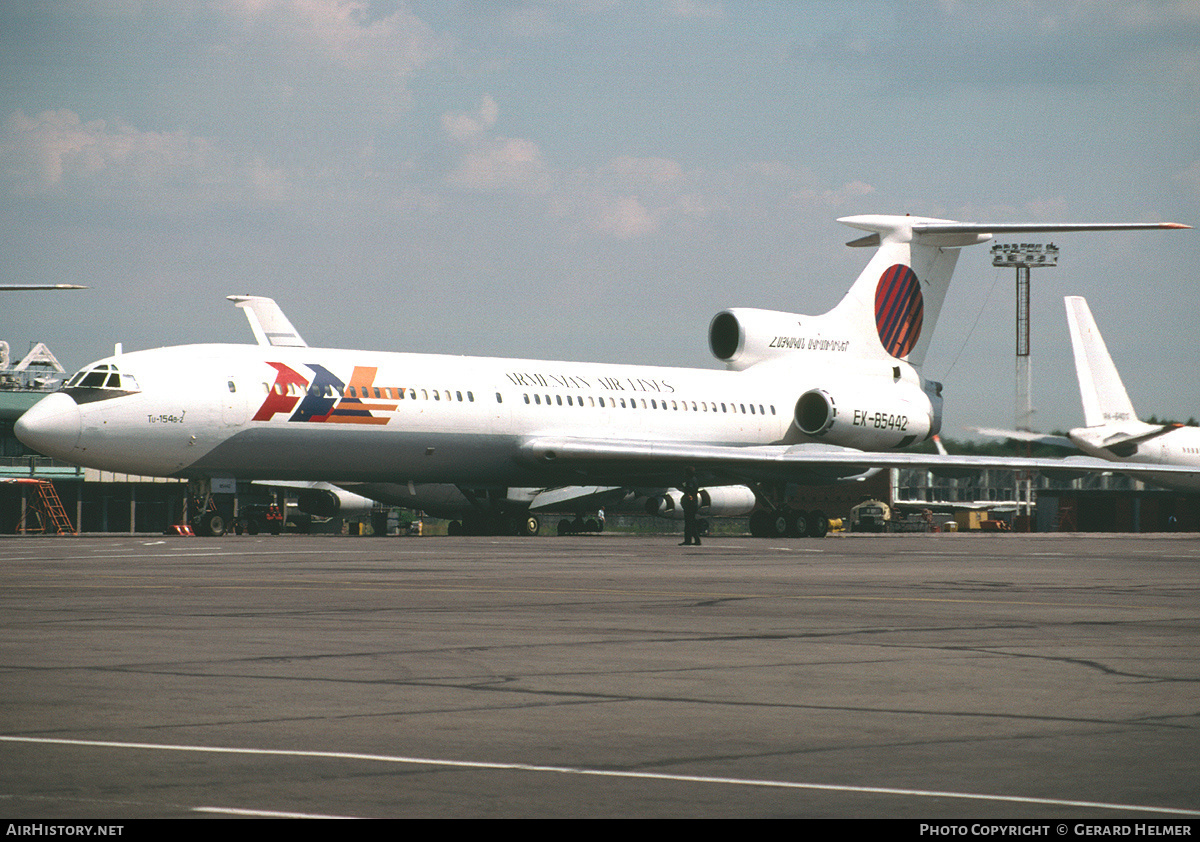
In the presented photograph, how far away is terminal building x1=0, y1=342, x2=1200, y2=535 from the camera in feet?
206

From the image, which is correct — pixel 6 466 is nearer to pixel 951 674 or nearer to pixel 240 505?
pixel 240 505

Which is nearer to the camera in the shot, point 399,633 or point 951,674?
point 951,674

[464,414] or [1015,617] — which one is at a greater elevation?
[464,414]

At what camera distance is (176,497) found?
Result: 216ft

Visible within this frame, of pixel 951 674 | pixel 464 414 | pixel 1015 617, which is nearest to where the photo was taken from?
pixel 951 674

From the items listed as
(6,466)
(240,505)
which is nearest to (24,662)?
(240,505)

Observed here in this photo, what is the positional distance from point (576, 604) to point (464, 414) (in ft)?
73.4

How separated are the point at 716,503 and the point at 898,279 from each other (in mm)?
9091

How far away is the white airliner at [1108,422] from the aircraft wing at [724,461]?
48.0ft

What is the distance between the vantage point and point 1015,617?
40.2 ft

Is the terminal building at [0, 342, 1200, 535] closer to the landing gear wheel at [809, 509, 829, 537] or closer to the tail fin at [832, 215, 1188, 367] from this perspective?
the tail fin at [832, 215, 1188, 367]

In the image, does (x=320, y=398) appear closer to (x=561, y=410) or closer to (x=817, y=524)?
(x=561, y=410)

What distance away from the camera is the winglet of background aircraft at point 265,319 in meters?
51.5
